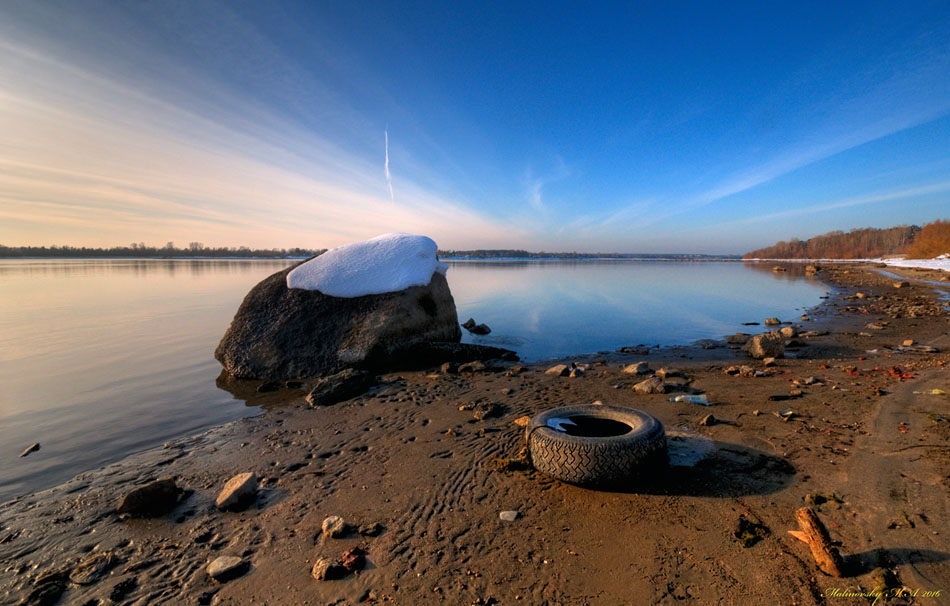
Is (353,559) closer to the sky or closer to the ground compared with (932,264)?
closer to the ground

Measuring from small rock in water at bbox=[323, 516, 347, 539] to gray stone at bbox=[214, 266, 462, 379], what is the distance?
19.2 feet

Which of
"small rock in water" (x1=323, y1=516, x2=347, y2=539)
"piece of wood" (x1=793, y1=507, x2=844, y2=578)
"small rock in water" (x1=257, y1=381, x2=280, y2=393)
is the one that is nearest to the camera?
"piece of wood" (x1=793, y1=507, x2=844, y2=578)

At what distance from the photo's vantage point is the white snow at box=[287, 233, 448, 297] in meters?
10.4

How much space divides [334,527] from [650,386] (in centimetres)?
598

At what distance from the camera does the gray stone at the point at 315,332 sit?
364 inches

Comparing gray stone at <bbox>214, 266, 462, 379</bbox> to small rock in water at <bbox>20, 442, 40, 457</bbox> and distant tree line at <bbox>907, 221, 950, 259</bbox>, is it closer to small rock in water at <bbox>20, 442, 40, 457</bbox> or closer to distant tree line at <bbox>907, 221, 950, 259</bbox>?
small rock in water at <bbox>20, 442, 40, 457</bbox>

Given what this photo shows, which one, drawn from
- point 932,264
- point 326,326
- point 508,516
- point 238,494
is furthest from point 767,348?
point 932,264

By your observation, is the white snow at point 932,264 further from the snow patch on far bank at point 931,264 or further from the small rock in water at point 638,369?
the small rock in water at point 638,369

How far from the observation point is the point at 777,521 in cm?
334

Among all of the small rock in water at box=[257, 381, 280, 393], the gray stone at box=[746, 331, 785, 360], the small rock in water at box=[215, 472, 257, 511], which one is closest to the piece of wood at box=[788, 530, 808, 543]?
the small rock in water at box=[215, 472, 257, 511]

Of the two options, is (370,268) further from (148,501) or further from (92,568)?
(92,568)

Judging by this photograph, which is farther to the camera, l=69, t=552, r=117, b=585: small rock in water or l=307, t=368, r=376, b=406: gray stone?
l=307, t=368, r=376, b=406: gray stone

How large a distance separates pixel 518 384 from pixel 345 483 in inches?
173

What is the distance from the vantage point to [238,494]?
13.3 feet
